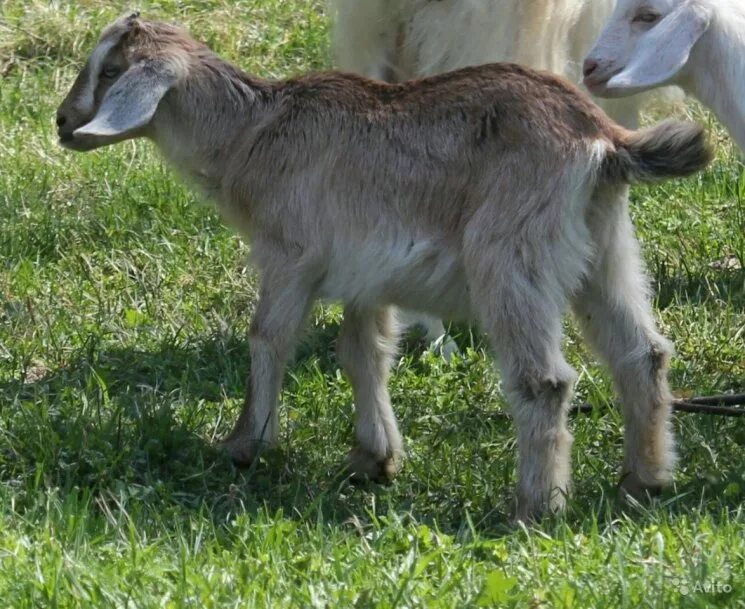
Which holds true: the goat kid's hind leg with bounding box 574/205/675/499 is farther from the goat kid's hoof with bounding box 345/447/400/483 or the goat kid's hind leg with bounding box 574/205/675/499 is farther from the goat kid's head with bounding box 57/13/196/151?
the goat kid's head with bounding box 57/13/196/151

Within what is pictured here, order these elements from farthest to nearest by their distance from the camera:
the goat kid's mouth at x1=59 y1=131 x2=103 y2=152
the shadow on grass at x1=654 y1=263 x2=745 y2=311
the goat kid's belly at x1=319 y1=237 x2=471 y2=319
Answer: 1. the shadow on grass at x1=654 y1=263 x2=745 y2=311
2. the goat kid's mouth at x1=59 y1=131 x2=103 y2=152
3. the goat kid's belly at x1=319 y1=237 x2=471 y2=319

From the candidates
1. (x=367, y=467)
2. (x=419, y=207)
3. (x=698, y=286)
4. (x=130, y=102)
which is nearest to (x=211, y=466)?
(x=367, y=467)

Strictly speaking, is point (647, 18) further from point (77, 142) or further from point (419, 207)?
point (77, 142)

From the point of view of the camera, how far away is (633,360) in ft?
14.4

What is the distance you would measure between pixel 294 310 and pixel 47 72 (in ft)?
13.1

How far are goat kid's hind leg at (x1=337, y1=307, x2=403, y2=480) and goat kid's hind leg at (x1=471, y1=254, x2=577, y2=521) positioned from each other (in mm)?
636

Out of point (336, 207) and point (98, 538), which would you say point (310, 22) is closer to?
point (336, 207)

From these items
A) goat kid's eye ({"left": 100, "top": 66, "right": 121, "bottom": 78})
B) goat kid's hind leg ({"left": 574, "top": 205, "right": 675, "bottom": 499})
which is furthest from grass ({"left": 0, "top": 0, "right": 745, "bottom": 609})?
goat kid's eye ({"left": 100, "top": 66, "right": 121, "bottom": 78})

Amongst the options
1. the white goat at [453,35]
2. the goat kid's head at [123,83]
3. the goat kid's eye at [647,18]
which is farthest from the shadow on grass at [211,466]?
the goat kid's eye at [647,18]

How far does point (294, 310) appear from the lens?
4.45 metres

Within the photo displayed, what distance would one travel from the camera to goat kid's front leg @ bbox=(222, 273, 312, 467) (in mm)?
4445

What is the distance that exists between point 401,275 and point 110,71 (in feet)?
3.80

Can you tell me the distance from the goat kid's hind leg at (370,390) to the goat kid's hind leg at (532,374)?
636 millimetres

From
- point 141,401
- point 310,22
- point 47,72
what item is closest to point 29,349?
point 141,401
